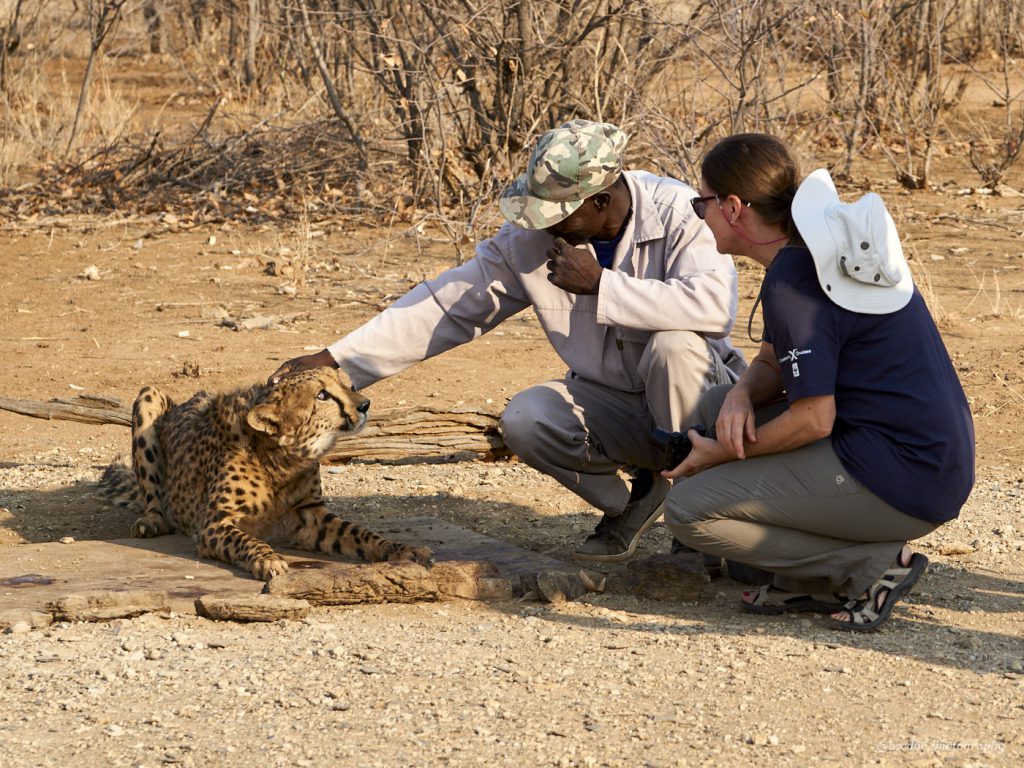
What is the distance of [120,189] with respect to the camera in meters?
11.5

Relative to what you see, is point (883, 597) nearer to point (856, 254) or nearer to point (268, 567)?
point (856, 254)

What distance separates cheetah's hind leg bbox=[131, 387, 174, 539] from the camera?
16.0 ft

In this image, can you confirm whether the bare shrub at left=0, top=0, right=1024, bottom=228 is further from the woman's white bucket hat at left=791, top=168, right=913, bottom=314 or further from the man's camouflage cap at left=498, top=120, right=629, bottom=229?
the woman's white bucket hat at left=791, top=168, right=913, bottom=314

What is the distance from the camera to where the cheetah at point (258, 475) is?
14.0 feet

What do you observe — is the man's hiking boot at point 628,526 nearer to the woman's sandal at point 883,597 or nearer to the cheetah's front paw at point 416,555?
the cheetah's front paw at point 416,555

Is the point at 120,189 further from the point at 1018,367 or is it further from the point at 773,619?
the point at 773,619

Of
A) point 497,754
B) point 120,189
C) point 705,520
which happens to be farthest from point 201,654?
point 120,189

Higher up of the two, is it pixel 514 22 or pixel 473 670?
pixel 514 22

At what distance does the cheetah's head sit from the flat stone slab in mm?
378

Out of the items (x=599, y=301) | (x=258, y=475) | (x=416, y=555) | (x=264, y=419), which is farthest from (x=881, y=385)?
(x=258, y=475)

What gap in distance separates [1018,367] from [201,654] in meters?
4.95

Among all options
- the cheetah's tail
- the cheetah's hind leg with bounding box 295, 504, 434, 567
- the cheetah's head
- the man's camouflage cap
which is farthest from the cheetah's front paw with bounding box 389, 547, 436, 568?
the cheetah's tail

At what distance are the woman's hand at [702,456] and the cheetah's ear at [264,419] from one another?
1318 mm

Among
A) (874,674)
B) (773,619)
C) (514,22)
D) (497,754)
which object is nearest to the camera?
(497,754)
